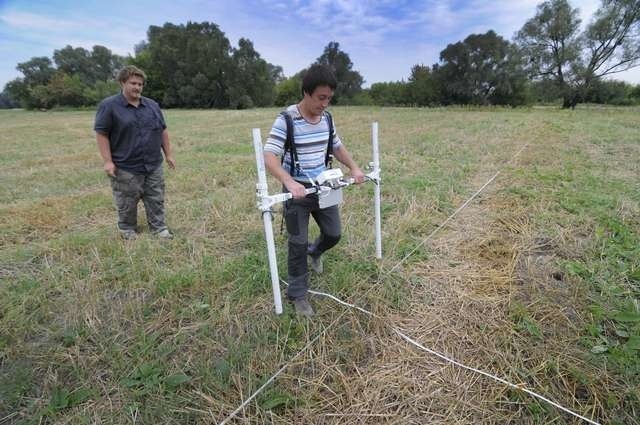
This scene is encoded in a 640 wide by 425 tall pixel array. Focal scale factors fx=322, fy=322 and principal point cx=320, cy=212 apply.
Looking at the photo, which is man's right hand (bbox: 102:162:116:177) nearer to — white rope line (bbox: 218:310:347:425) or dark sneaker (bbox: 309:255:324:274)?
dark sneaker (bbox: 309:255:324:274)

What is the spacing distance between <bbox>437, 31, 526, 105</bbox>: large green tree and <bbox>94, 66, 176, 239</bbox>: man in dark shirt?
38.7 metres

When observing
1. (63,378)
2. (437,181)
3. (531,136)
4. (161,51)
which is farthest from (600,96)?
(161,51)

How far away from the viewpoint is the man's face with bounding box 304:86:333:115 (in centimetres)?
184

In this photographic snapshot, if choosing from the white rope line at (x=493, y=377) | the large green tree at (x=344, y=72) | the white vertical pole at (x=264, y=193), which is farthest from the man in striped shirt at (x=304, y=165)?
the large green tree at (x=344, y=72)

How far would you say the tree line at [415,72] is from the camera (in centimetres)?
2609

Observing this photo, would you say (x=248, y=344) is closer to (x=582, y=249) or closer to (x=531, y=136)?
(x=582, y=249)

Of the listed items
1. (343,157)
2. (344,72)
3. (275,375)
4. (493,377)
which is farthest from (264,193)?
(344,72)

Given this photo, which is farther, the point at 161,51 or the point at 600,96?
the point at 161,51

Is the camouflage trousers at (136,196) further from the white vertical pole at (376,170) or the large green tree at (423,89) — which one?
the large green tree at (423,89)

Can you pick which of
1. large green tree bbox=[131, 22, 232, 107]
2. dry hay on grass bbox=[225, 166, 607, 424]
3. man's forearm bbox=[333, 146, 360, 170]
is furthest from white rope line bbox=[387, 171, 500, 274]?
large green tree bbox=[131, 22, 232, 107]

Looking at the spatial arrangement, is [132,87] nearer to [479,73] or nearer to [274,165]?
[274,165]

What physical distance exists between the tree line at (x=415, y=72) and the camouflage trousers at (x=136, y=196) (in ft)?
112

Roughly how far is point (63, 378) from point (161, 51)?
5199 centimetres

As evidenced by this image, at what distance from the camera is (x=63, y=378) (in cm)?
185
